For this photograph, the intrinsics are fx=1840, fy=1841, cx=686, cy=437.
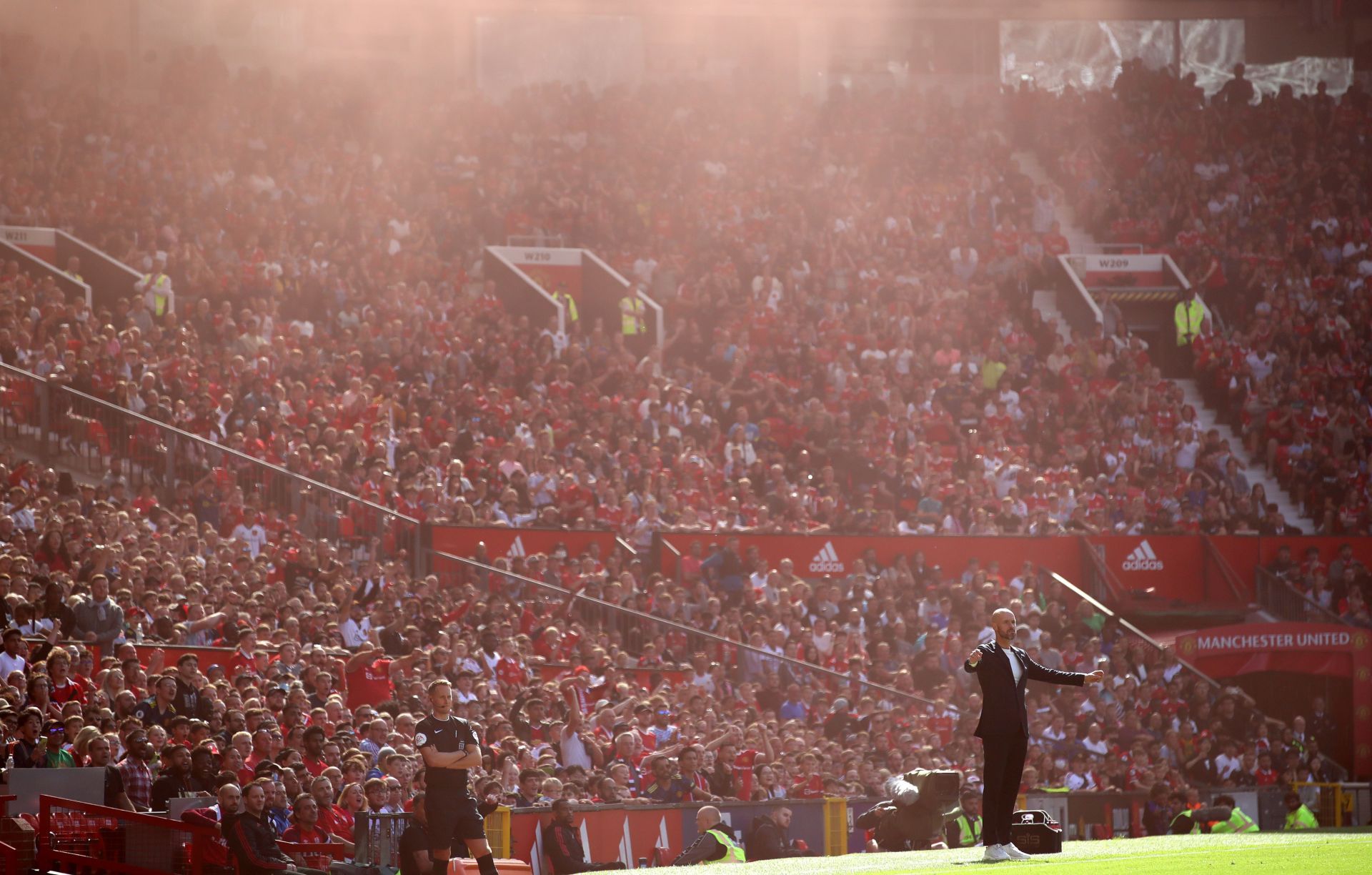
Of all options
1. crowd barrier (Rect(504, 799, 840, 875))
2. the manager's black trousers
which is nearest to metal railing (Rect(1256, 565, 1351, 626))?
crowd barrier (Rect(504, 799, 840, 875))

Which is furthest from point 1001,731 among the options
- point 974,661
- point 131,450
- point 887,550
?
point 887,550

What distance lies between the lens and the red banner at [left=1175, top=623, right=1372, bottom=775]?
2378 centimetres

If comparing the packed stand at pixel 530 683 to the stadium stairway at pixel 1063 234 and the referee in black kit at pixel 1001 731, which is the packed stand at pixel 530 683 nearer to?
the referee in black kit at pixel 1001 731

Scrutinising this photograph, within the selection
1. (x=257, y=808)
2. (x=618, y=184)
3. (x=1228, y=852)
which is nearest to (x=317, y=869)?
(x=257, y=808)

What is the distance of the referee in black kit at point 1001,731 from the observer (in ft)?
35.7

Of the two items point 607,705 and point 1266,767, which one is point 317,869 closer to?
point 607,705

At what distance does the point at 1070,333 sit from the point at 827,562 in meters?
9.23


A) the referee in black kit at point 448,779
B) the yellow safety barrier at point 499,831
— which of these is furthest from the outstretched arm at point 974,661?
the yellow safety barrier at point 499,831

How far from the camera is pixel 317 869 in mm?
12039

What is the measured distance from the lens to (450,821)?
10.7m

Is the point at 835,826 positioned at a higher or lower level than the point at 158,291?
lower

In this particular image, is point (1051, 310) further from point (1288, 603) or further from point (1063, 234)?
point (1288, 603)

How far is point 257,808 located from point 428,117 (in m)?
21.2

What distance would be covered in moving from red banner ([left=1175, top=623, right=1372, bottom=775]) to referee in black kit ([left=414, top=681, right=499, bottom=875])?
15055 millimetres
